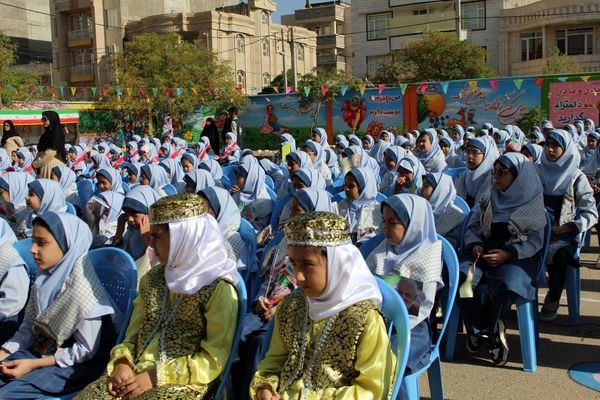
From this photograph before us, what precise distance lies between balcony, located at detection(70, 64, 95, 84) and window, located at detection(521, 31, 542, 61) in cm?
2417

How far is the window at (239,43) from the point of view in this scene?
120ft

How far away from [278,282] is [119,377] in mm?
1124

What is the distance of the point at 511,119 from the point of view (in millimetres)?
19109

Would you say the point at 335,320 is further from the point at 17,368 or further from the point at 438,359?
the point at 17,368

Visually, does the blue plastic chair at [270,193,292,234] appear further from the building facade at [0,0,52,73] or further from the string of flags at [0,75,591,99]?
the building facade at [0,0,52,73]

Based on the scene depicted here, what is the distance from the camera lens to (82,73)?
38.0 m

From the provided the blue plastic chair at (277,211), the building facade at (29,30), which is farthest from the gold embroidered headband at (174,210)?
the building facade at (29,30)

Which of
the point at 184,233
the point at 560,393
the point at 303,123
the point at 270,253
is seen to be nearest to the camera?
the point at 184,233

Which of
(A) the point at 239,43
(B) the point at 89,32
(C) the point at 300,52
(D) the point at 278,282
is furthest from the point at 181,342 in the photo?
(C) the point at 300,52

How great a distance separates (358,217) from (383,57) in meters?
36.3

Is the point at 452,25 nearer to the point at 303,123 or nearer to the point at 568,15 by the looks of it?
the point at 568,15

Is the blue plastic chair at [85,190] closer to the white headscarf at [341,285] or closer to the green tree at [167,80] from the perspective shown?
the white headscarf at [341,285]

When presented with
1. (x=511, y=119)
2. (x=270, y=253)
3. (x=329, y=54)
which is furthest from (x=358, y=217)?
(x=329, y=54)

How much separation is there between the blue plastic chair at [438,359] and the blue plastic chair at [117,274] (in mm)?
1343
